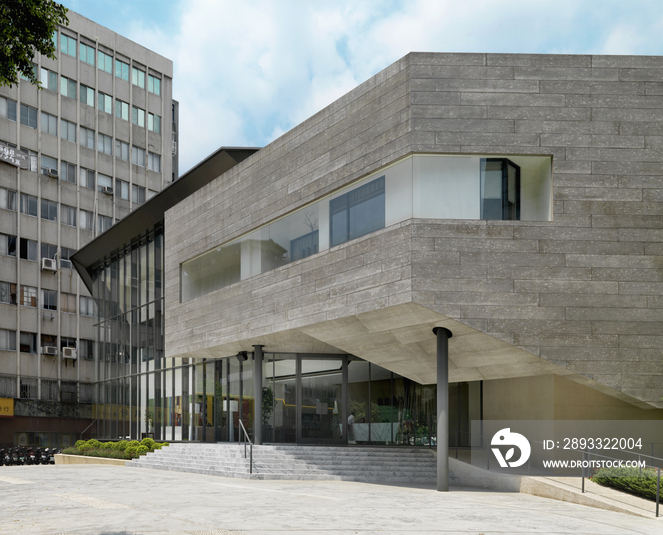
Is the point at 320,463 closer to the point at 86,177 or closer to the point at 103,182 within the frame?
the point at 86,177

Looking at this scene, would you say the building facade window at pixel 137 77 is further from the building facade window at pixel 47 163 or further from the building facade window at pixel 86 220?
the building facade window at pixel 86 220

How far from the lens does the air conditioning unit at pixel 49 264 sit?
48.0 metres

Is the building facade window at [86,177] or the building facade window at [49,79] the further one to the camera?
the building facade window at [86,177]

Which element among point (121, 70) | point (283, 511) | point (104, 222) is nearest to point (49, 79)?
point (121, 70)

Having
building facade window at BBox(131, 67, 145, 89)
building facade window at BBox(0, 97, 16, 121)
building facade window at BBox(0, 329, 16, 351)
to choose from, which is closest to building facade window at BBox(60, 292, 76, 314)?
building facade window at BBox(0, 329, 16, 351)

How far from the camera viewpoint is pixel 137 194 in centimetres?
5500

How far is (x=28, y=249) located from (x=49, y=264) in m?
1.67

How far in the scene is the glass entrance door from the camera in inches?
1015

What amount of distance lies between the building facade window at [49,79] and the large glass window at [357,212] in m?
37.0

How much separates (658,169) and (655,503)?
798 cm

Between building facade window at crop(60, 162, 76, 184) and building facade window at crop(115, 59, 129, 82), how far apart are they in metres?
8.75

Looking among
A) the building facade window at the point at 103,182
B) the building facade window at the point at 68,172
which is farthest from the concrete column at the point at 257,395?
the building facade window at the point at 103,182

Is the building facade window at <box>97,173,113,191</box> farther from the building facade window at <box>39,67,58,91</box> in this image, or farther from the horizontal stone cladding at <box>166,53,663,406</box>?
the horizontal stone cladding at <box>166,53,663,406</box>

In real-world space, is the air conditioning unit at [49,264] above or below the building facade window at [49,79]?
below
